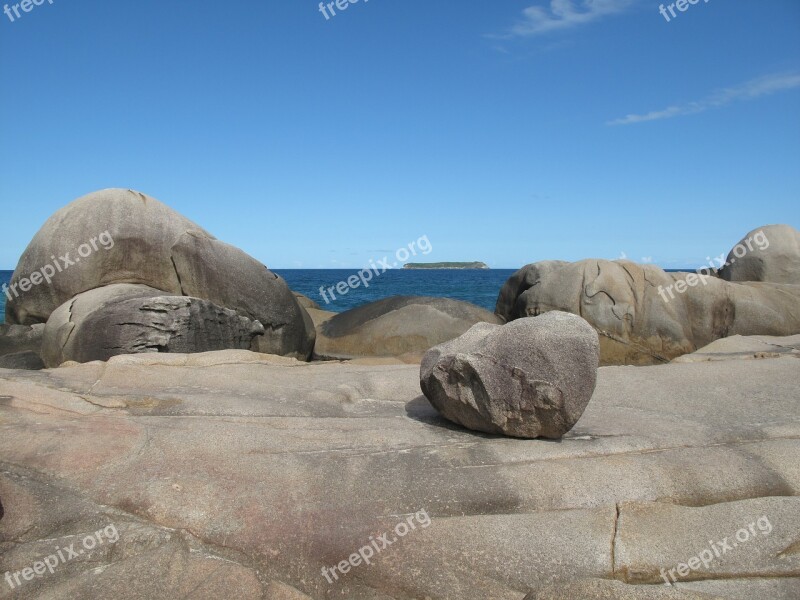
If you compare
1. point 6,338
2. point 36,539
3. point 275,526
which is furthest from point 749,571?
point 6,338

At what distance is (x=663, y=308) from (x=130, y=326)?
376 inches

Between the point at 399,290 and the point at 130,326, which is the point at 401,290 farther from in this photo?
the point at 130,326

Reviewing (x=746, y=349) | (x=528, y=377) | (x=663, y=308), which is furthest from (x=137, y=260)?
(x=663, y=308)

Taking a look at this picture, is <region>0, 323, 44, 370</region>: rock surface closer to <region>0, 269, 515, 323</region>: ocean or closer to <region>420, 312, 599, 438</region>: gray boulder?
<region>0, 269, 515, 323</region>: ocean

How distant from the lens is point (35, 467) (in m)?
4.17

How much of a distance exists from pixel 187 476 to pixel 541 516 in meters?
2.23

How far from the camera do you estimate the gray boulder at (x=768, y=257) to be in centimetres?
1605

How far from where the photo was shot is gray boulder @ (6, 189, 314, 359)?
938 centimetres

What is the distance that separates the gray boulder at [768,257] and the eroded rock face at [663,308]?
10.2 ft

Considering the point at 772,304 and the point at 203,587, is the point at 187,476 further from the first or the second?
the point at 772,304

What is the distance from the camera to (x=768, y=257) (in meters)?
16.3

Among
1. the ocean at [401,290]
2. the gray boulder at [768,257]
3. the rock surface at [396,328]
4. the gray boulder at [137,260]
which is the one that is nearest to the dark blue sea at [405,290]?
the ocean at [401,290]

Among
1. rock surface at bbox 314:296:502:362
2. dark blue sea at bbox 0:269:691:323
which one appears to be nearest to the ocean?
dark blue sea at bbox 0:269:691:323

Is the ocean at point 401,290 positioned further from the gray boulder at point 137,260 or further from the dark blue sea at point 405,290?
the gray boulder at point 137,260
